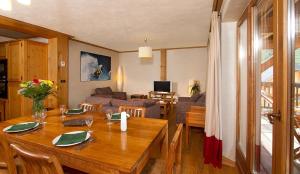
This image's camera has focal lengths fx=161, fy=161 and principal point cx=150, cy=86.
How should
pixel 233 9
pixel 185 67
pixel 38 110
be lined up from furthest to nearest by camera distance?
1. pixel 185 67
2. pixel 233 9
3. pixel 38 110

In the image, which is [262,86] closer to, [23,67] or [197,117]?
[197,117]

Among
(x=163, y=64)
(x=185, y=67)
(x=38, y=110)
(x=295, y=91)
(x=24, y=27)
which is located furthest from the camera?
(x=163, y=64)

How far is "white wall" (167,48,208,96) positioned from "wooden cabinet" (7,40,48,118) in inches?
171

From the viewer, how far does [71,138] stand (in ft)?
4.23

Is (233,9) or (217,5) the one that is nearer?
(233,9)

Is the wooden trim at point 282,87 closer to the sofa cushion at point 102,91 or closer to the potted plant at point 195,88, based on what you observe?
the potted plant at point 195,88

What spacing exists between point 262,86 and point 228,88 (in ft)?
2.63

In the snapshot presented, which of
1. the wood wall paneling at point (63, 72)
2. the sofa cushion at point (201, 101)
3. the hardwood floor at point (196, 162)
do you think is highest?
the wood wall paneling at point (63, 72)

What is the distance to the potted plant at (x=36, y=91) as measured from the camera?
1695 millimetres

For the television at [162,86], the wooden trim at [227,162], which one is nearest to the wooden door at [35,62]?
the television at [162,86]

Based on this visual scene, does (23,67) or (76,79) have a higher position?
(23,67)

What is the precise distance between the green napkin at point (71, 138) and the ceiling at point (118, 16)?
1971mm

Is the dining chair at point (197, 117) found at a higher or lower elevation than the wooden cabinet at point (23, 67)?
lower

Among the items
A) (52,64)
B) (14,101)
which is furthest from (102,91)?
(14,101)
